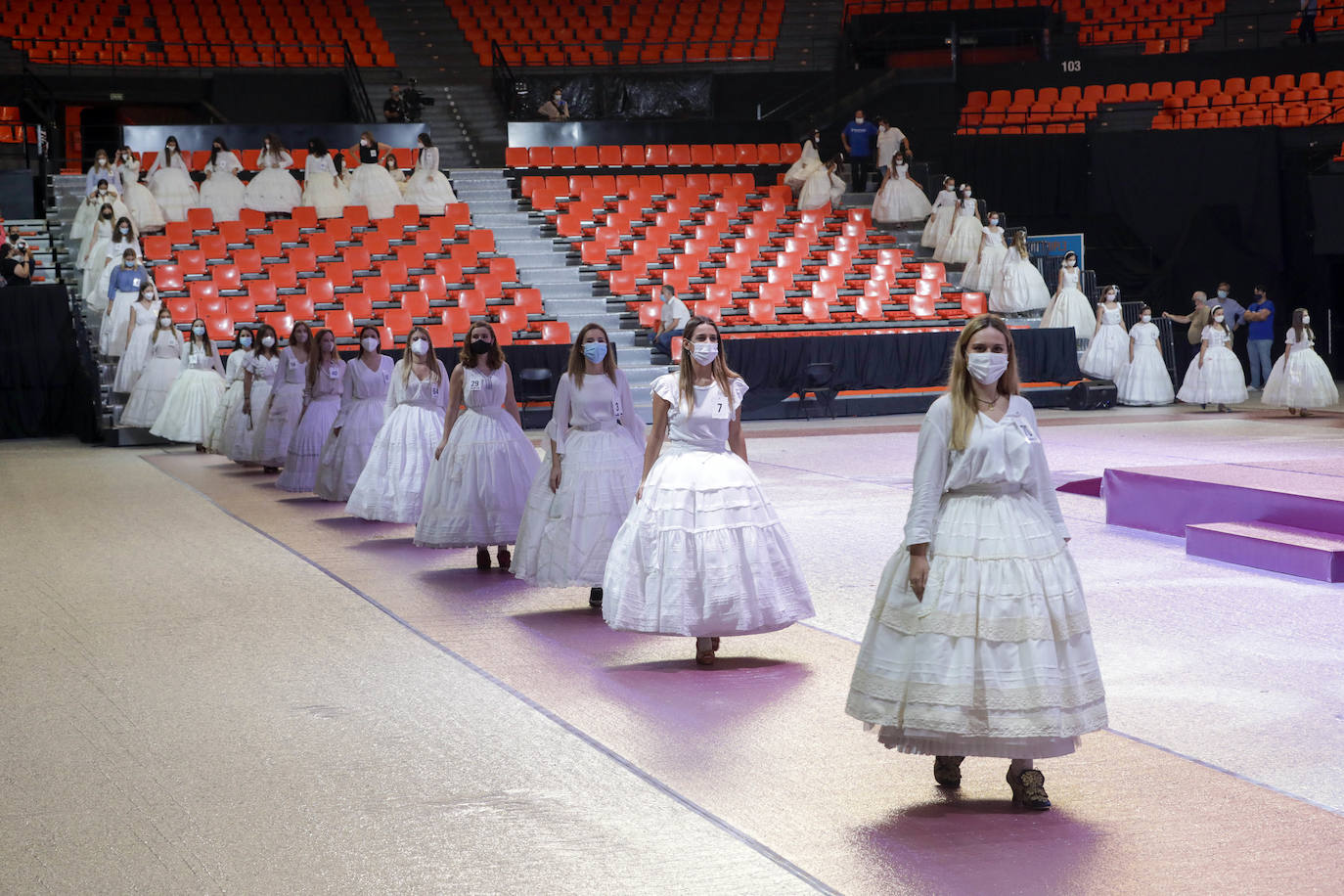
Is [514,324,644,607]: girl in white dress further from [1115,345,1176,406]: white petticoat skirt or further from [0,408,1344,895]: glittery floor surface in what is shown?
[1115,345,1176,406]: white petticoat skirt

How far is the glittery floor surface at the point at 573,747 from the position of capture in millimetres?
4109

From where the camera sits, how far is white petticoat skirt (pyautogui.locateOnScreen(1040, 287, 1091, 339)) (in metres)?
23.5

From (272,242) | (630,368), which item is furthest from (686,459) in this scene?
(272,242)

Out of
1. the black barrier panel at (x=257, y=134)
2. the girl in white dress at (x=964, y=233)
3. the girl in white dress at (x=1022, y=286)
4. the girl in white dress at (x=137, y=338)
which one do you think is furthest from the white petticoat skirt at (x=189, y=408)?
the girl in white dress at (x=964, y=233)

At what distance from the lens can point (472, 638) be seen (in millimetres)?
7324

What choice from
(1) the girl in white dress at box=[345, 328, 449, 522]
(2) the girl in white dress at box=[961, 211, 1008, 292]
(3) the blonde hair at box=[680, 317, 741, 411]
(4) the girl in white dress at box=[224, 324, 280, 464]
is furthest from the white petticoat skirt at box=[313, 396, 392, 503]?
(2) the girl in white dress at box=[961, 211, 1008, 292]

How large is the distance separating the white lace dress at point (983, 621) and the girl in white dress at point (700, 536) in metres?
1.83

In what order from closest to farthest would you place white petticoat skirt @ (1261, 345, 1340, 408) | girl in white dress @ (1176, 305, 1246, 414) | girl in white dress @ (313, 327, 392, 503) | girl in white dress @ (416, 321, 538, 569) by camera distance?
1. girl in white dress @ (416, 321, 538, 569)
2. girl in white dress @ (313, 327, 392, 503)
3. white petticoat skirt @ (1261, 345, 1340, 408)
4. girl in white dress @ (1176, 305, 1246, 414)

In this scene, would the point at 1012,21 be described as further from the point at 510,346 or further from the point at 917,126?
the point at 510,346

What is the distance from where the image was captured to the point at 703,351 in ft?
21.4

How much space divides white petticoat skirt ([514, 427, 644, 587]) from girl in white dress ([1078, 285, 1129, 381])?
16.2m

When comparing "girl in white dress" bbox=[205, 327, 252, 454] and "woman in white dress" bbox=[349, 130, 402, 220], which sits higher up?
"woman in white dress" bbox=[349, 130, 402, 220]

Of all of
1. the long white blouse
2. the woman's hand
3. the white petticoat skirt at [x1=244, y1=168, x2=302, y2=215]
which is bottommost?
the woman's hand

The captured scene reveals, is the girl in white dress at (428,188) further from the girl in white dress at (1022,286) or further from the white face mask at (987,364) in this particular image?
the white face mask at (987,364)
